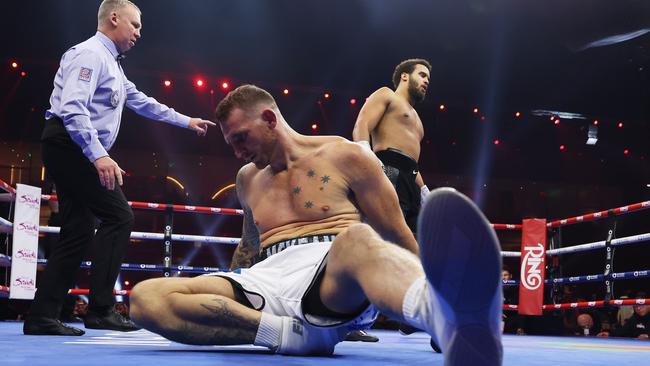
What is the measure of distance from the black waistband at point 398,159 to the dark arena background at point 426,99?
1.74 metres

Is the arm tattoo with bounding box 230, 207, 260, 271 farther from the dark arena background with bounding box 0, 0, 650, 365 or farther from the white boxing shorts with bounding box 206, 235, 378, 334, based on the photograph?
the dark arena background with bounding box 0, 0, 650, 365

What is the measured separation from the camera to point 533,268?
5.08 metres

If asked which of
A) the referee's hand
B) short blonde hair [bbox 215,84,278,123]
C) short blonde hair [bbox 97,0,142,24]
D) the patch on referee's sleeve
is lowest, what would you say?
the referee's hand

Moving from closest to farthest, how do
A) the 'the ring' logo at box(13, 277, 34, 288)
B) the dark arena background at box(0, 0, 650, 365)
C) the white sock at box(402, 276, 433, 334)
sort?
1. the white sock at box(402, 276, 433, 334)
2. the 'the ring' logo at box(13, 277, 34, 288)
3. the dark arena background at box(0, 0, 650, 365)

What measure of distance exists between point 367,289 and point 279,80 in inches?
325

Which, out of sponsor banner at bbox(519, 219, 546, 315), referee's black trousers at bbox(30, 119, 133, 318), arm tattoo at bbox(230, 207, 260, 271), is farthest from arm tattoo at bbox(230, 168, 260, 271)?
sponsor banner at bbox(519, 219, 546, 315)

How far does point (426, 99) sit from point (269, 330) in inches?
326

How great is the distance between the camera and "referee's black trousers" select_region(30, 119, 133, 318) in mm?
2508

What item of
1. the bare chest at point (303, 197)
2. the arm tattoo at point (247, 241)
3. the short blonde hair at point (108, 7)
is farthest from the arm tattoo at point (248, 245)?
the short blonde hair at point (108, 7)

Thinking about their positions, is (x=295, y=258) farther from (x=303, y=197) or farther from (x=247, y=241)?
(x=247, y=241)

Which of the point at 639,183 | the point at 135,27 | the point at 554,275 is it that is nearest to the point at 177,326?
the point at 135,27

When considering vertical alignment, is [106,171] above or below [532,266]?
above

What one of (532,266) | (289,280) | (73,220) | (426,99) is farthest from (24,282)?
(426,99)

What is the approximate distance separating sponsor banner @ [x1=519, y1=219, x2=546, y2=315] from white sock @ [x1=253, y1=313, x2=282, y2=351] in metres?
3.71
